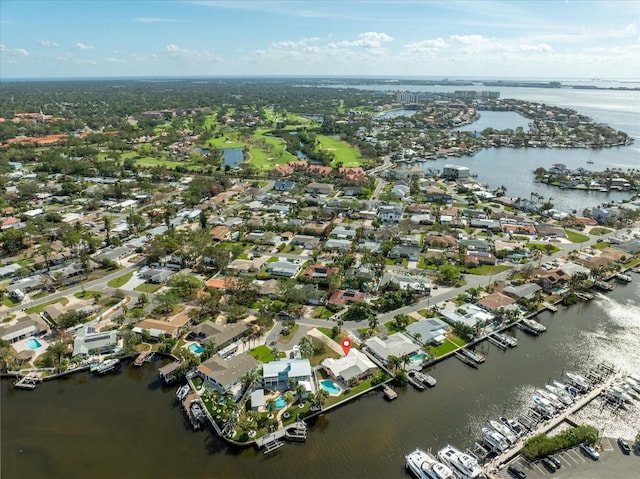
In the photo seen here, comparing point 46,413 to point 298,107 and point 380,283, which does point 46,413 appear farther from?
point 298,107

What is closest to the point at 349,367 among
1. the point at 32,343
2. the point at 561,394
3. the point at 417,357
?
the point at 417,357

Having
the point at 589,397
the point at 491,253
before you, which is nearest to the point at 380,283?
the point at 491,253

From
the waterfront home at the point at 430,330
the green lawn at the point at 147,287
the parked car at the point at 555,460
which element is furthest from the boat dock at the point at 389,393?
the green lawn at the point at 147,287

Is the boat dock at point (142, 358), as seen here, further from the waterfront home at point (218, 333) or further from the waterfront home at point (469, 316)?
the waterfront home at point (469, 316)

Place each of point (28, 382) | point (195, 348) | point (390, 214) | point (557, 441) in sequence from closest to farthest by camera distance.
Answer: point (557, 441)
point (28, 382)
point (195, 348)
point (390, 214)

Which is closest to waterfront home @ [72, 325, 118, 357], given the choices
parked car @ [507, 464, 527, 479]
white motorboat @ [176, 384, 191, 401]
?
white motorboat @ [176, 384, 191, 401]

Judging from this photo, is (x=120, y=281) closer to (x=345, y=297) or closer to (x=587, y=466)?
(x=345, y=297)
